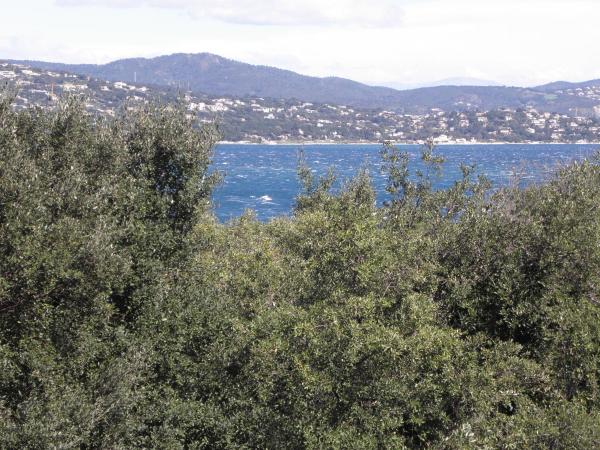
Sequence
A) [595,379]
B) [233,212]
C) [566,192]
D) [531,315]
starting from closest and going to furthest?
1. [595,379]
2. [531,315]
3. [566,192]
4. [233,212]

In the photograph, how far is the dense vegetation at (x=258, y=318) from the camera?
16.6 m

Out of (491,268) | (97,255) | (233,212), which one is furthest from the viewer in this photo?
(233,212)

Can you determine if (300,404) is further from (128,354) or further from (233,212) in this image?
(233,212)

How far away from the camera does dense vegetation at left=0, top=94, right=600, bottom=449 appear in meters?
16.6

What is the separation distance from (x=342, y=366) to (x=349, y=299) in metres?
1.75

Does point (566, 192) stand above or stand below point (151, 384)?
above

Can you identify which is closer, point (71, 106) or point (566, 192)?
point (71, 106)

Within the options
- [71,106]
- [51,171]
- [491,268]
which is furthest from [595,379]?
[71,106]

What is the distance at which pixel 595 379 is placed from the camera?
61.9 ft

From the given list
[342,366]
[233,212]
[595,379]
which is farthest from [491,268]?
[233,212]

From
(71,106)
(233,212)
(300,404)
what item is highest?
(71,106)

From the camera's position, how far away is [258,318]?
2125cm

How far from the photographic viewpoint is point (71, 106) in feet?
75.5

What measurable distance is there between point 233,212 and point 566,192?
10948 centimetres
